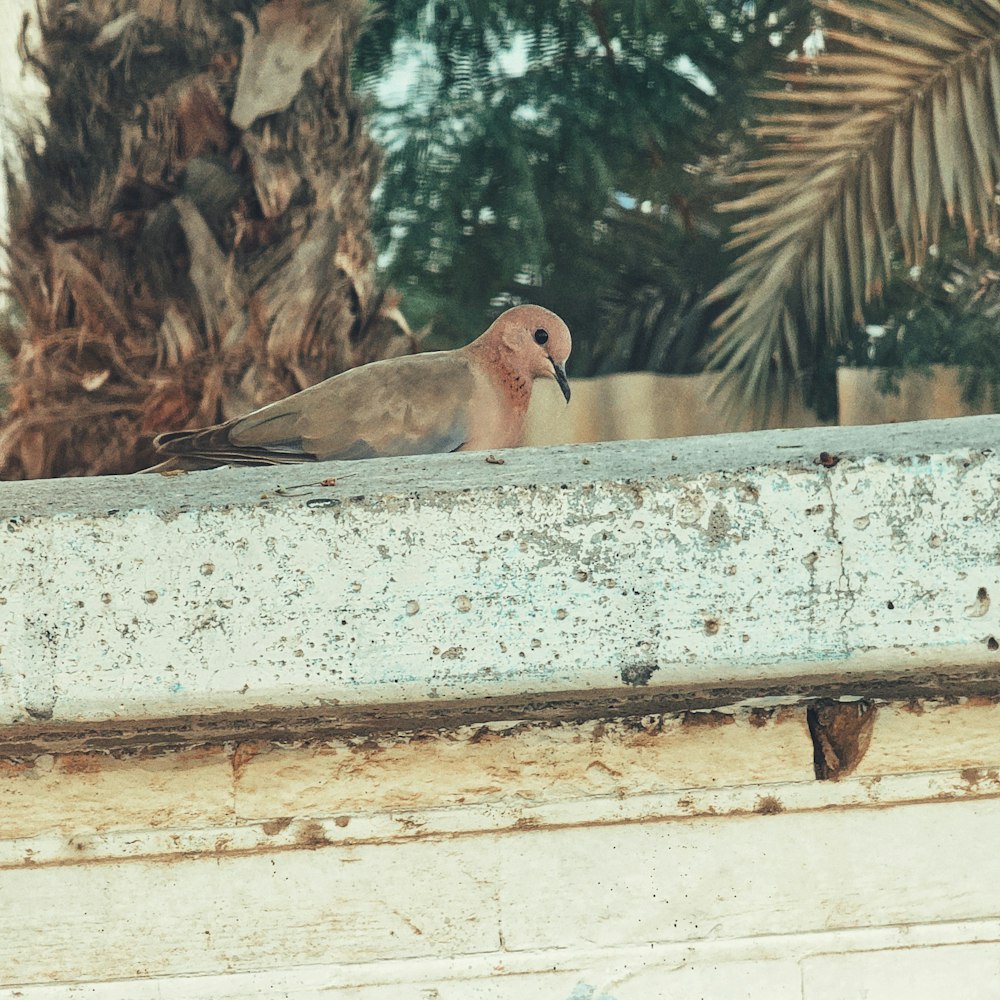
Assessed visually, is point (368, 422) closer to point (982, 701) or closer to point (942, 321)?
point (982, 701)

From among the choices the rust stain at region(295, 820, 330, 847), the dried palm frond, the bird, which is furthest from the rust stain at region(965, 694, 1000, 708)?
the dried palm frond

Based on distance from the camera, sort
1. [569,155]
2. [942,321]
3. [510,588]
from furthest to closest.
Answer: [569,155]
[942,321]
[510,588]

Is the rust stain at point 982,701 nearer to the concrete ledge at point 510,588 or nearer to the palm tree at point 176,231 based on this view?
the concrete ledge at point 510,588

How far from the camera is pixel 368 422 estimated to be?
4.85ft

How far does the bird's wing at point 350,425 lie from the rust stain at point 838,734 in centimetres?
58

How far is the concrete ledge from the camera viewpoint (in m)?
0.90

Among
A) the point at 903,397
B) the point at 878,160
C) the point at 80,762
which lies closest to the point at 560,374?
the point at 80,762

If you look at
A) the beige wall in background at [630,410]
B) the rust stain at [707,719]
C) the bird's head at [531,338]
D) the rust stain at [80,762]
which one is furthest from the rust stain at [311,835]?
the beige wall in background at [630,410]

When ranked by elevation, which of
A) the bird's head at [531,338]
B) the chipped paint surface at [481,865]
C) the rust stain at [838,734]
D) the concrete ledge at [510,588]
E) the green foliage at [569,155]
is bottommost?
the chipped paint surface at [481,865]

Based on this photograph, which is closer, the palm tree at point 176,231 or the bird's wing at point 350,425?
the bird's wing at point 350,425

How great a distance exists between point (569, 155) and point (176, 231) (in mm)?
2310

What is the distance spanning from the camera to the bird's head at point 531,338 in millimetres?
1724

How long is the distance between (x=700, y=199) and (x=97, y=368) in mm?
2987

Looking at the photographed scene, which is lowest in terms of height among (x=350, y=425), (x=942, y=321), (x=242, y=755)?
(x=242, y=755)
